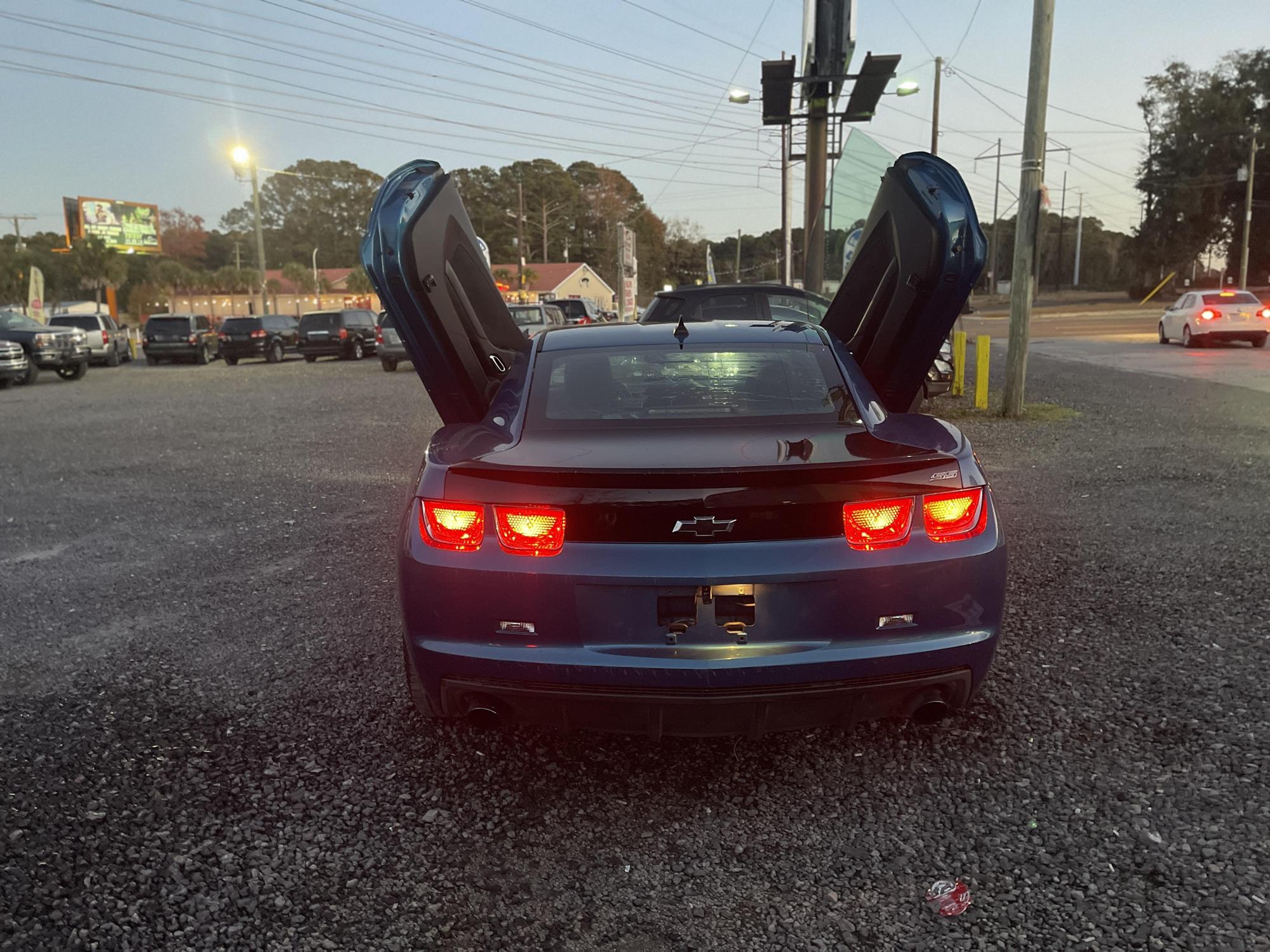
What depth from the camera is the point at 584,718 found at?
9.30ft

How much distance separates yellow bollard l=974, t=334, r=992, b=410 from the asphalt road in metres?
6.73

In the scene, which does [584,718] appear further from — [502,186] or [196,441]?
[502,186]

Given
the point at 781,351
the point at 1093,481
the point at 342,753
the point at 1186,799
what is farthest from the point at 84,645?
the point at 1093,481

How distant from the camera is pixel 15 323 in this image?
23.5 m

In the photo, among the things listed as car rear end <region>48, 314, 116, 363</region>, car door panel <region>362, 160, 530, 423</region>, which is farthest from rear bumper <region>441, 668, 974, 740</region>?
car rear end <region>48, 314, 116, 363</region>

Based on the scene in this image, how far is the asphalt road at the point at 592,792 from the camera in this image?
2.46 metres

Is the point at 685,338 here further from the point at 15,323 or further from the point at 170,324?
the point at 170,324

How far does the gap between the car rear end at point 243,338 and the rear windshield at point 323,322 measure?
233cm

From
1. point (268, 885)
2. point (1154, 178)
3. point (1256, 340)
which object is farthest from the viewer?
point (1154, 178)

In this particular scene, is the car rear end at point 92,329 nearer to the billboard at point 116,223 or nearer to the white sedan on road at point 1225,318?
the white sedan on road at point 1225,318

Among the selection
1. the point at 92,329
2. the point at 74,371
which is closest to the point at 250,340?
the point at 92,329

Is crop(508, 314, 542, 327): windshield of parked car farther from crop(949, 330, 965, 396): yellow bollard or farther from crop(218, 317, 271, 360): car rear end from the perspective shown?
crop(218, 317, 271, 360): car rear end

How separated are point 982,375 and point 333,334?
22.2m

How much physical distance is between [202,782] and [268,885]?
74 centimetres
